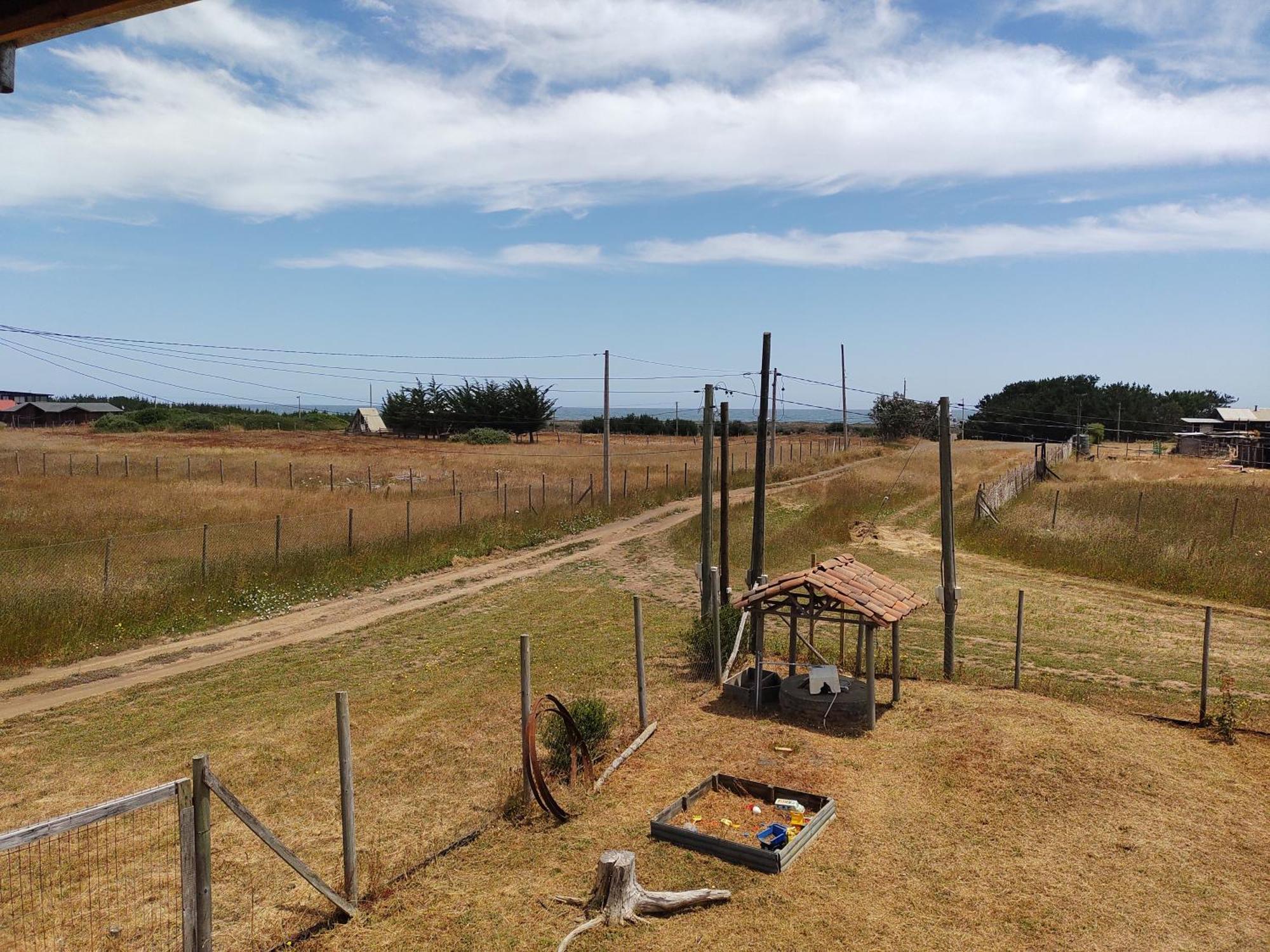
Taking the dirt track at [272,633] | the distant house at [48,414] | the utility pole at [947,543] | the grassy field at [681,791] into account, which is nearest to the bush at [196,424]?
the distant house at [48,414]

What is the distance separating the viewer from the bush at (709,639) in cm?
1319

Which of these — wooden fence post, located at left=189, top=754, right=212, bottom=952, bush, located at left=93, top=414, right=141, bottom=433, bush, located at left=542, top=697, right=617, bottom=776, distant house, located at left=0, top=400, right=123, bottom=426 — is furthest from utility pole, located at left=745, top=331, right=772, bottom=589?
distant house, located at left=0, top=400, right=123, bottom=426

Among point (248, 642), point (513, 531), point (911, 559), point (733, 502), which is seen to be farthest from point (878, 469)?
point (248, 642)

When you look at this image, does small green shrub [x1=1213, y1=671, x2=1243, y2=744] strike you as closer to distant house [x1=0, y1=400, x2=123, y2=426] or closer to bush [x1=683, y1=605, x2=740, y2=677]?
bush [x1=683, y1=605, x2=740, y2=677]

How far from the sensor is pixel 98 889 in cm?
700

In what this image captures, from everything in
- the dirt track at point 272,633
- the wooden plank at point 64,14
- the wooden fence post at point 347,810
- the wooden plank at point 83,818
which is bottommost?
the dirt track at point 272,633

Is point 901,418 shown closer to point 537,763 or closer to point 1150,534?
point 1150,534

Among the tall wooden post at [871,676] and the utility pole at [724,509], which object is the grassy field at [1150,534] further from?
the tall wooden post at [871,676]

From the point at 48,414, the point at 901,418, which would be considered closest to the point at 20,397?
the point at 48,414

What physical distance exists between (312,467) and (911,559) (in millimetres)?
34532

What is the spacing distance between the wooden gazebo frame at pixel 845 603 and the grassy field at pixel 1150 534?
13.1 m

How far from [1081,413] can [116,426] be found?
343 ft

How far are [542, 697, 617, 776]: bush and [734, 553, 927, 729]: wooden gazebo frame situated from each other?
2.65 m

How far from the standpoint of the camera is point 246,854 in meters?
7.74
